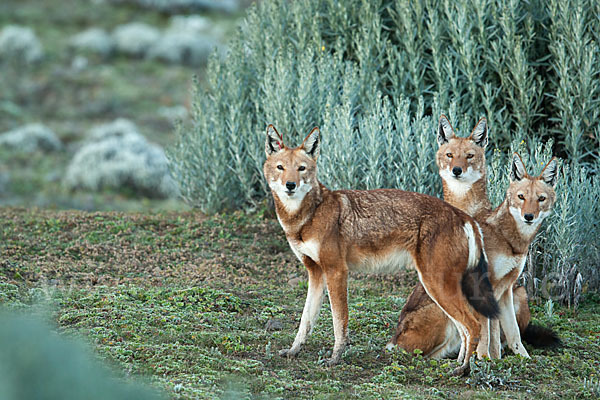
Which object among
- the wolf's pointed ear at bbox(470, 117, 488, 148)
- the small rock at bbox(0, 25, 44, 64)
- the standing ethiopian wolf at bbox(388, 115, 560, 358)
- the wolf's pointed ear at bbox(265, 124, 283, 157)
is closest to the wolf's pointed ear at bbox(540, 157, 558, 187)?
the standing ethiopian wolf at bbox(388, 115, 560, 358)

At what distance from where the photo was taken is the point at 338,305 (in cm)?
582

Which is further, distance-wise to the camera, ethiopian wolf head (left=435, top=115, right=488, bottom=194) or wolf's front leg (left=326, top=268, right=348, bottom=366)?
ethiopian wolf head (left=435, top=115, right=488, bottom=194)

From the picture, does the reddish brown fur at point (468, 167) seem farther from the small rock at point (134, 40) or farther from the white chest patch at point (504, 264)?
the small rock at point (134, 40)

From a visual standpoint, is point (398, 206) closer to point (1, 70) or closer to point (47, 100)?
point (47, 100)

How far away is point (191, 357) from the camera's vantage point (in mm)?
5617

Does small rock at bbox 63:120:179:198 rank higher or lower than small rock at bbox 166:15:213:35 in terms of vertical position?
lower

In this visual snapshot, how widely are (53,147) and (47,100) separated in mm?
4535

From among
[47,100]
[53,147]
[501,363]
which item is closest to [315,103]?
[501,363]

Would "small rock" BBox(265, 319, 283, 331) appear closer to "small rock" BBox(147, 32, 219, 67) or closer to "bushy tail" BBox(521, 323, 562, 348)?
"bushy tail" BBox(521, 323, 562, 348)

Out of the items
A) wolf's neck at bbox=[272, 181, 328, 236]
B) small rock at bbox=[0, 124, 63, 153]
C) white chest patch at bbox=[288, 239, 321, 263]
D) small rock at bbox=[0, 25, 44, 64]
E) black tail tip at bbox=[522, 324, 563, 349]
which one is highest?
small rock at bbox=[0, 25, 44, 64]

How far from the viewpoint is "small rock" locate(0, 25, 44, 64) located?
24641mm

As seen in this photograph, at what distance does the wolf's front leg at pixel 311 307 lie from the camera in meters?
6.02

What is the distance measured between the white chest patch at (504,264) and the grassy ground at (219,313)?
29.7 inches

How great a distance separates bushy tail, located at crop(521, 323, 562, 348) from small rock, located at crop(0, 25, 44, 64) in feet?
74.2
